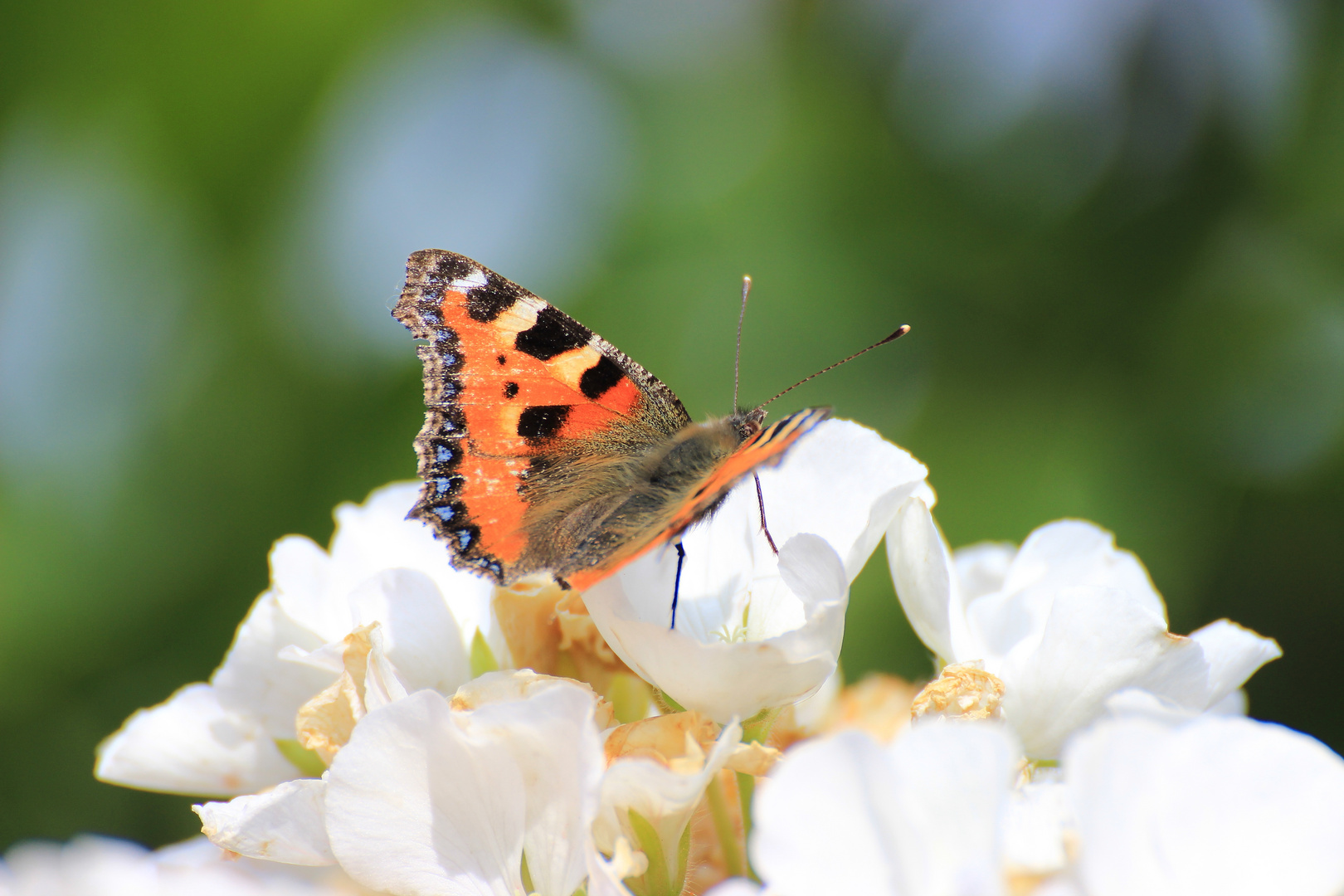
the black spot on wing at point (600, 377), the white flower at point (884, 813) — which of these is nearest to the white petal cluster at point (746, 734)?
the white flower at point (884, 813)

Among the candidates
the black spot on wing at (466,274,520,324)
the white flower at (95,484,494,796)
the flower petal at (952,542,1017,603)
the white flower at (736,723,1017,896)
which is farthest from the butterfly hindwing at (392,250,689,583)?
the white flower at (736,723,1017,896)

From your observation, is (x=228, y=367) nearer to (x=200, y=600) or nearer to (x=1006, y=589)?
(x=200, y=600)

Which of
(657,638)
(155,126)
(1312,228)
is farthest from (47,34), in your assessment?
(1312,228)

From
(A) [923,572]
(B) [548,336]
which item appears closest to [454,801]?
(A) [923,572]

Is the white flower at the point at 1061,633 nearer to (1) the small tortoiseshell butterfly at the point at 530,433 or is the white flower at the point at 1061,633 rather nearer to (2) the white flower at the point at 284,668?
(1) the small tortoiseshell butterfly at the point at 530,433

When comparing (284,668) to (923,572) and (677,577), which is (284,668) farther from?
(923,572)

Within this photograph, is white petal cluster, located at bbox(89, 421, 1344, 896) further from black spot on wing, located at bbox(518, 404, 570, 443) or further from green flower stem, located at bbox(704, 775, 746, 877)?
black spot on wing, located at bbox(518, 404, 570, 443)
